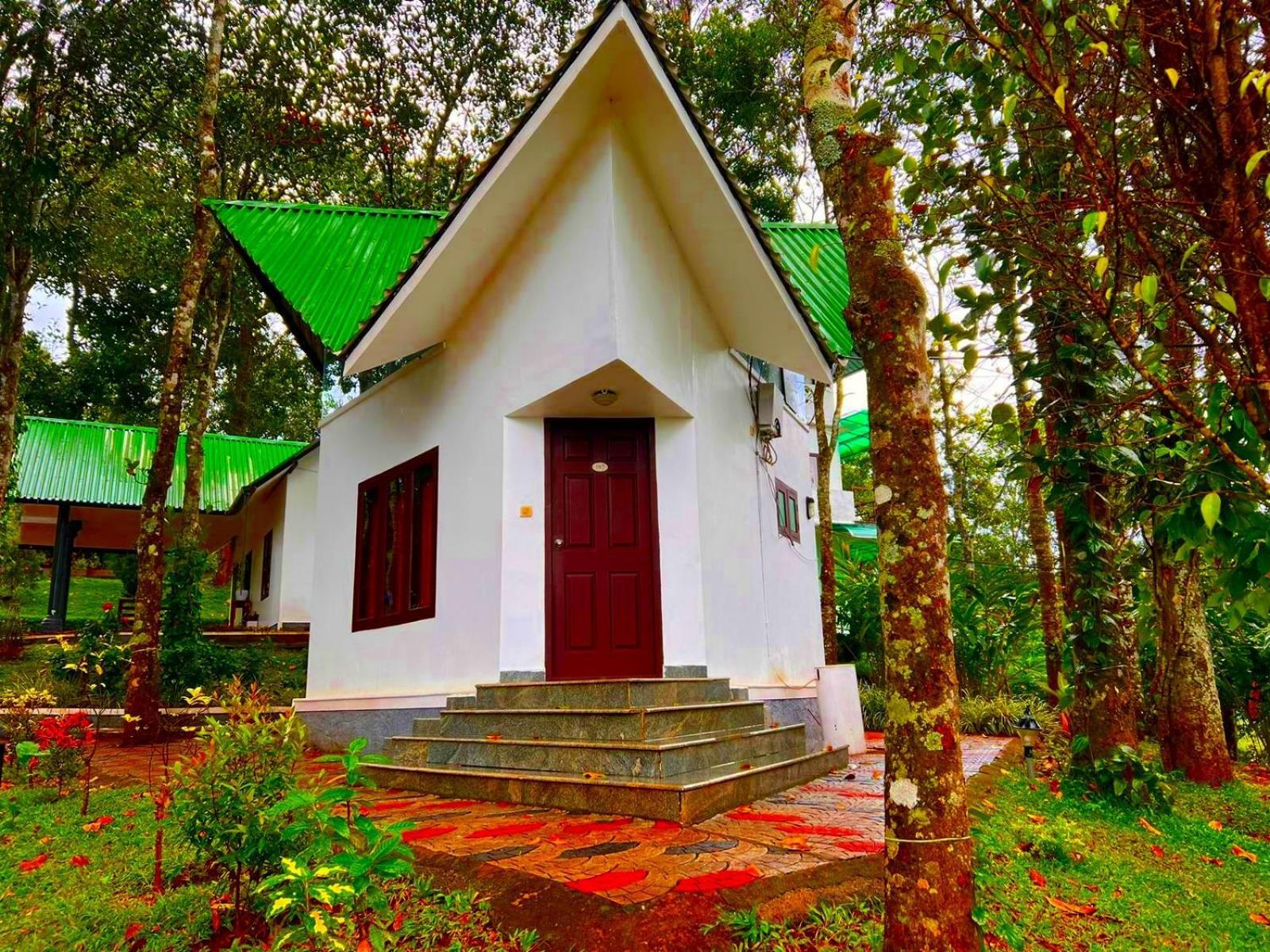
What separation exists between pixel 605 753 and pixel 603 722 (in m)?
0.32

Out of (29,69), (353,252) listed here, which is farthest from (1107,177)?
(29,69)

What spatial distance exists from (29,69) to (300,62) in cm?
415

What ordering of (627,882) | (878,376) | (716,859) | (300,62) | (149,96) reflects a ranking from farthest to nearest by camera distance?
(300,62), (149,96), (716,859), (627,882), (878,376)

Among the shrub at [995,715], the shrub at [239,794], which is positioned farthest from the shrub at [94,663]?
the shrub at [995,715]

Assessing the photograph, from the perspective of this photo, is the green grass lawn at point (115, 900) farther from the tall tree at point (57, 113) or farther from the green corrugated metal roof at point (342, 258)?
the tall tree at point (57, 113)

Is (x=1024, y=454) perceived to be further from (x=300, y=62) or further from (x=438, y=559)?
(x=300, y=62)

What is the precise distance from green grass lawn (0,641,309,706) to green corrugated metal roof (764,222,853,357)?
25.0ft

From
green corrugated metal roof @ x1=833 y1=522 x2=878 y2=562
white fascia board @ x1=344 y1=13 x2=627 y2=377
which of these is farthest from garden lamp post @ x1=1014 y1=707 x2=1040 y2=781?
green corrugated metal roof @ x1=833 y1=522 x2=878 y2=562

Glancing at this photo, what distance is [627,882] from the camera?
121 inches

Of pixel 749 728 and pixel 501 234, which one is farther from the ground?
pixel 501 234

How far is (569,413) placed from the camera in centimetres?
675

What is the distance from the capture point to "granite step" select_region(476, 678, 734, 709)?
5324 millimetres

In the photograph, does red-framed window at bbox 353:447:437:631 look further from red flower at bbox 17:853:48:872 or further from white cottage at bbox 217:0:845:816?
red flower at bbox 17:853:48:872

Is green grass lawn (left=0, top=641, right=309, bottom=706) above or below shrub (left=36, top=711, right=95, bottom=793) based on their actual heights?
above
